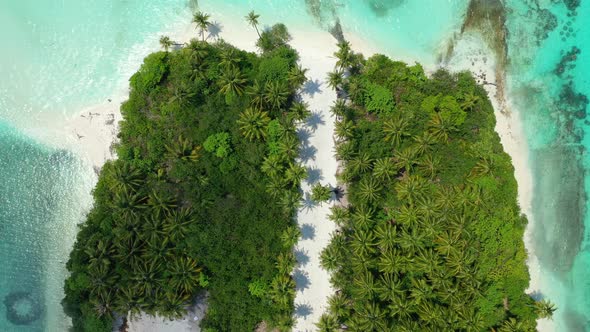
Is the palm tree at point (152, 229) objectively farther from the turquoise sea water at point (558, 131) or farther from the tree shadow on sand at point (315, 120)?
the turquoise sea water at point (558, 131)

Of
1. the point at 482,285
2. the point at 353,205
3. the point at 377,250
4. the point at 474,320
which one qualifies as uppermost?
the point at 353,205

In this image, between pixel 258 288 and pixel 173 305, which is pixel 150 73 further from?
pixel 258 288

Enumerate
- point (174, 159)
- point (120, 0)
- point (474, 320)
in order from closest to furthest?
point (474, 320)
point (174, 159)
point (120, 0)

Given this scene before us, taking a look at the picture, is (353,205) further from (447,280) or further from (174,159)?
(174,159)

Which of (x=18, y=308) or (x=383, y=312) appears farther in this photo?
(x=18, y=308)

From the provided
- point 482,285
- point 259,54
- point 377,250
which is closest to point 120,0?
point 259,54

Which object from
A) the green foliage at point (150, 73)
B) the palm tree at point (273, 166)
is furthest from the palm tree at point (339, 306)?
the green foliage at point (150, 73)

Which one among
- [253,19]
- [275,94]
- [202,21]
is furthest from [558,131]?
[202,21]
